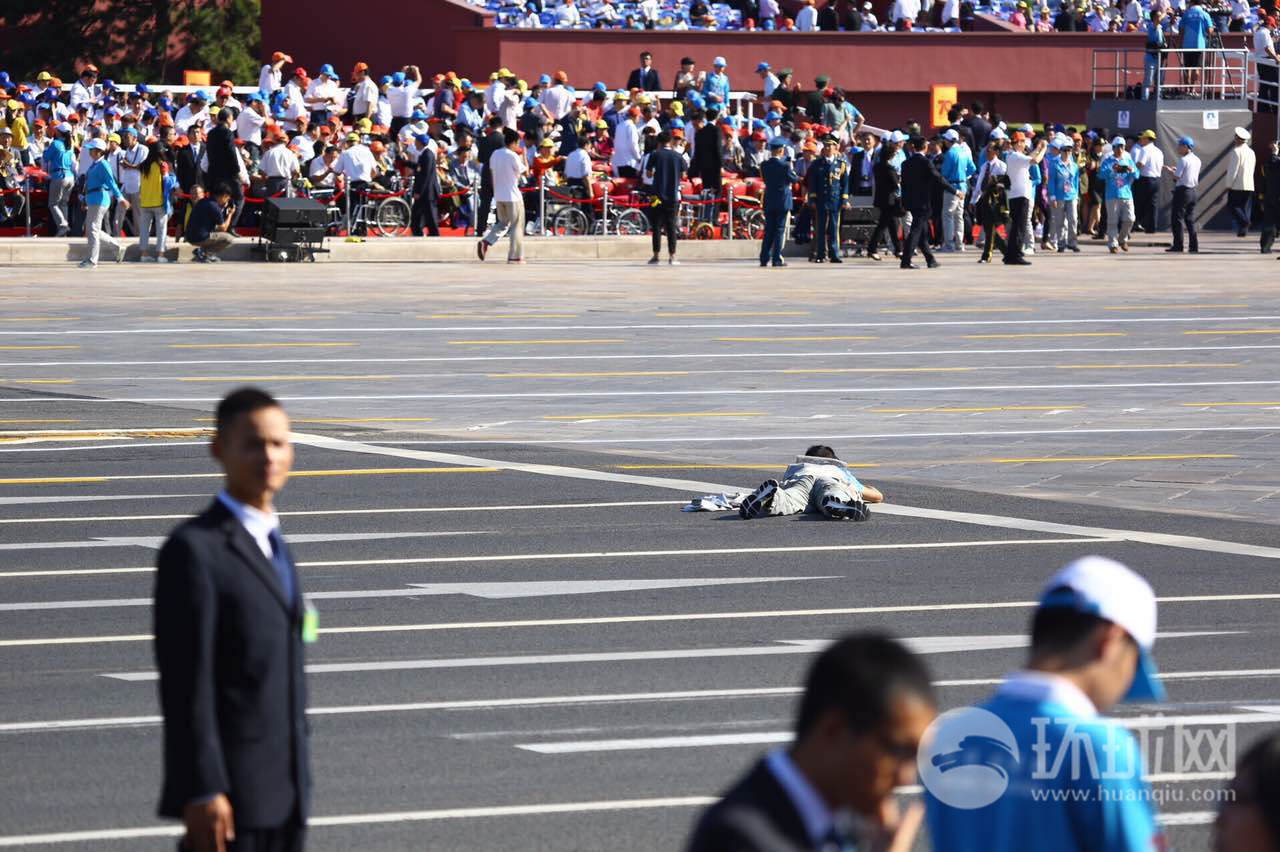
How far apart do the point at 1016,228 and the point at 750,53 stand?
646 inches

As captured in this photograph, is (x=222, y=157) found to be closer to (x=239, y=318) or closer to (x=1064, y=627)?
(x=239, y=318)

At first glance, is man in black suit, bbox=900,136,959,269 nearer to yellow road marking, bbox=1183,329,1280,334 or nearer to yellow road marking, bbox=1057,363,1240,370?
yellow road marking, bbox=1183,329,1280,334

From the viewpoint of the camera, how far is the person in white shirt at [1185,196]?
136ft

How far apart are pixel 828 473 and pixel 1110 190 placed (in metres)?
29.3

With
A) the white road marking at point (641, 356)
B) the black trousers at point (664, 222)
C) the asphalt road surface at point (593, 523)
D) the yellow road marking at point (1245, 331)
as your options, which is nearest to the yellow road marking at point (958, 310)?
the asphalt road surface at point (593, 523)

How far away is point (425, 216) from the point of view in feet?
126

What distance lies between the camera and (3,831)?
286 inches

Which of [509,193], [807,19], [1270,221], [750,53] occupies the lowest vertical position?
[1270,221]

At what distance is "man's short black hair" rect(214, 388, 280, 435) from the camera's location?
505cm

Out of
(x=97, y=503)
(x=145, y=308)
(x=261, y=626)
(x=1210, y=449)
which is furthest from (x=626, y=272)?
(x=261, y=626)

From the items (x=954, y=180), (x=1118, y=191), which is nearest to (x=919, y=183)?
(x=954, y=180)

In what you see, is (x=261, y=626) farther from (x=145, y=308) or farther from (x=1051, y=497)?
(x=145, y=308)

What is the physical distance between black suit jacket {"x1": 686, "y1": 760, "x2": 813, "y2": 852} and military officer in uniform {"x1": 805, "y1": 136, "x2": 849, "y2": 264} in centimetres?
3365

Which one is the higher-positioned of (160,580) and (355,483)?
(160,580)
